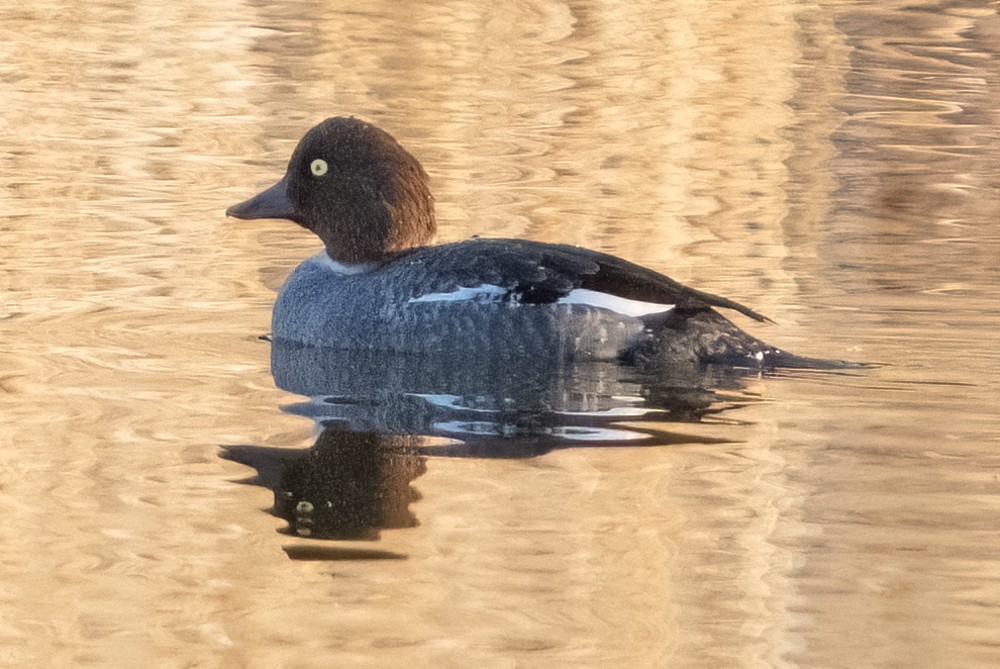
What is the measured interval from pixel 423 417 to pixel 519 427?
1.23 feet

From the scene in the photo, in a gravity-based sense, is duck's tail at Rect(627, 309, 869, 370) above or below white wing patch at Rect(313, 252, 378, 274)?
below

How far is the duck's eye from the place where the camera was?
8883mm

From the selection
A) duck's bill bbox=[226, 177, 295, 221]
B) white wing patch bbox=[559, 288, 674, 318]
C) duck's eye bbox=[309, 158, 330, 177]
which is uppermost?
duck's eye bbox=[309, 158, 330, 177]

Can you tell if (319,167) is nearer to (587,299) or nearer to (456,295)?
(456,295)

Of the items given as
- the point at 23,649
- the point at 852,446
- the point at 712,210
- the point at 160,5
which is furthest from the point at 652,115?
the point at 23,649

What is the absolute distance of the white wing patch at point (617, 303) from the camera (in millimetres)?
7840

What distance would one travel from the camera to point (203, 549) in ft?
18.0

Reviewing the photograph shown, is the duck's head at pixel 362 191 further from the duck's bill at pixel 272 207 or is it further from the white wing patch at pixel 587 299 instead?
the white wing patch at pixel 587 299

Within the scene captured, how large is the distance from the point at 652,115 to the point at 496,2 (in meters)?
6.35

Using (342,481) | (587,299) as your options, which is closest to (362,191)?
(587,299)

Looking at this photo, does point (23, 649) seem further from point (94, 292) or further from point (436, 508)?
point (94, 292)

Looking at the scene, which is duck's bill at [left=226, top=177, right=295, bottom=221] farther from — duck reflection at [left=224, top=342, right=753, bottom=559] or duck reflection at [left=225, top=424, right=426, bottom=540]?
duck reflection at [left=225, top=424, right=426, bottom=540]

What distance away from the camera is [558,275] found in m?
7.91

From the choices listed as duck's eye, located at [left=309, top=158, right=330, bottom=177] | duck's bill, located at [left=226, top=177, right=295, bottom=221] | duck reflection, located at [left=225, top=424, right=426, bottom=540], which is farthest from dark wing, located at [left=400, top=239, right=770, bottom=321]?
duck reflection, located at [left=225, top=424, right=426, bottom=540]
